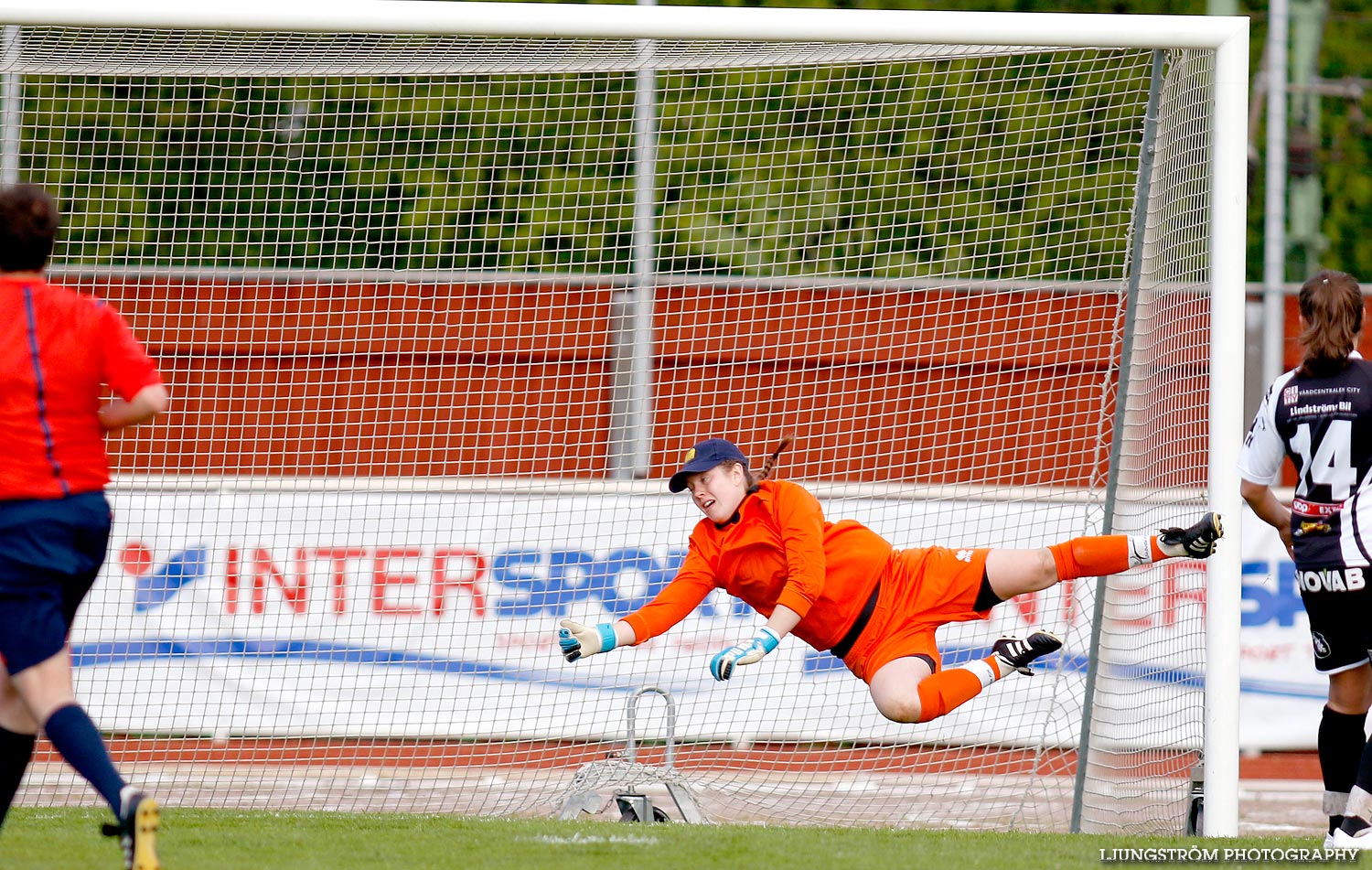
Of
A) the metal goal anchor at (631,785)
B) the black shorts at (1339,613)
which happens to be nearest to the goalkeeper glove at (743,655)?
the metal goal anchor at (631,785)

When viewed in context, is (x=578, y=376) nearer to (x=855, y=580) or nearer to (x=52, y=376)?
(x=855, y=580)

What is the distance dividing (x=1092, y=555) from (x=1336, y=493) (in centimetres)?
77

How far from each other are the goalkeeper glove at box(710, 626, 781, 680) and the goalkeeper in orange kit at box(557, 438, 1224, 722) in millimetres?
106

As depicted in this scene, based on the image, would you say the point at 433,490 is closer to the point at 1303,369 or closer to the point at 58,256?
the point at 58,256

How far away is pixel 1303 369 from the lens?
4.06 metres

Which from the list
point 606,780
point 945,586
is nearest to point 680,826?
point 606,780

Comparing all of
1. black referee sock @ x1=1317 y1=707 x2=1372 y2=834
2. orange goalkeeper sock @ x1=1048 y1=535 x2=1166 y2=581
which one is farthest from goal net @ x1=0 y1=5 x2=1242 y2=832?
black referee sock @ x1=1317 y1=707 x2=1372 y2=834

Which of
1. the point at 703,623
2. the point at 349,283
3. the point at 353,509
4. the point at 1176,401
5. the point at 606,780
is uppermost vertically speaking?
the point at 349,283

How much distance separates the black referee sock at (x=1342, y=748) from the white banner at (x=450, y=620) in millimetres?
2225

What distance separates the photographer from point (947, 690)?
14.5ft

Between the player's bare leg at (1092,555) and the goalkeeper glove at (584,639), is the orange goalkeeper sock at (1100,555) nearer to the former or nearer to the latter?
the player's bare leg at (1092,555)

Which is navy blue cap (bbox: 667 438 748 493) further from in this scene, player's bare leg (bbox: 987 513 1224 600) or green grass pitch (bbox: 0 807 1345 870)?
green grass pitch (bbox: 0 807 1345 870)

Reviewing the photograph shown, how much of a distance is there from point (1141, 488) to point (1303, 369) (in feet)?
3.93

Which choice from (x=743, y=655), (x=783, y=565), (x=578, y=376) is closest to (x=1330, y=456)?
(x=783, y=565)
